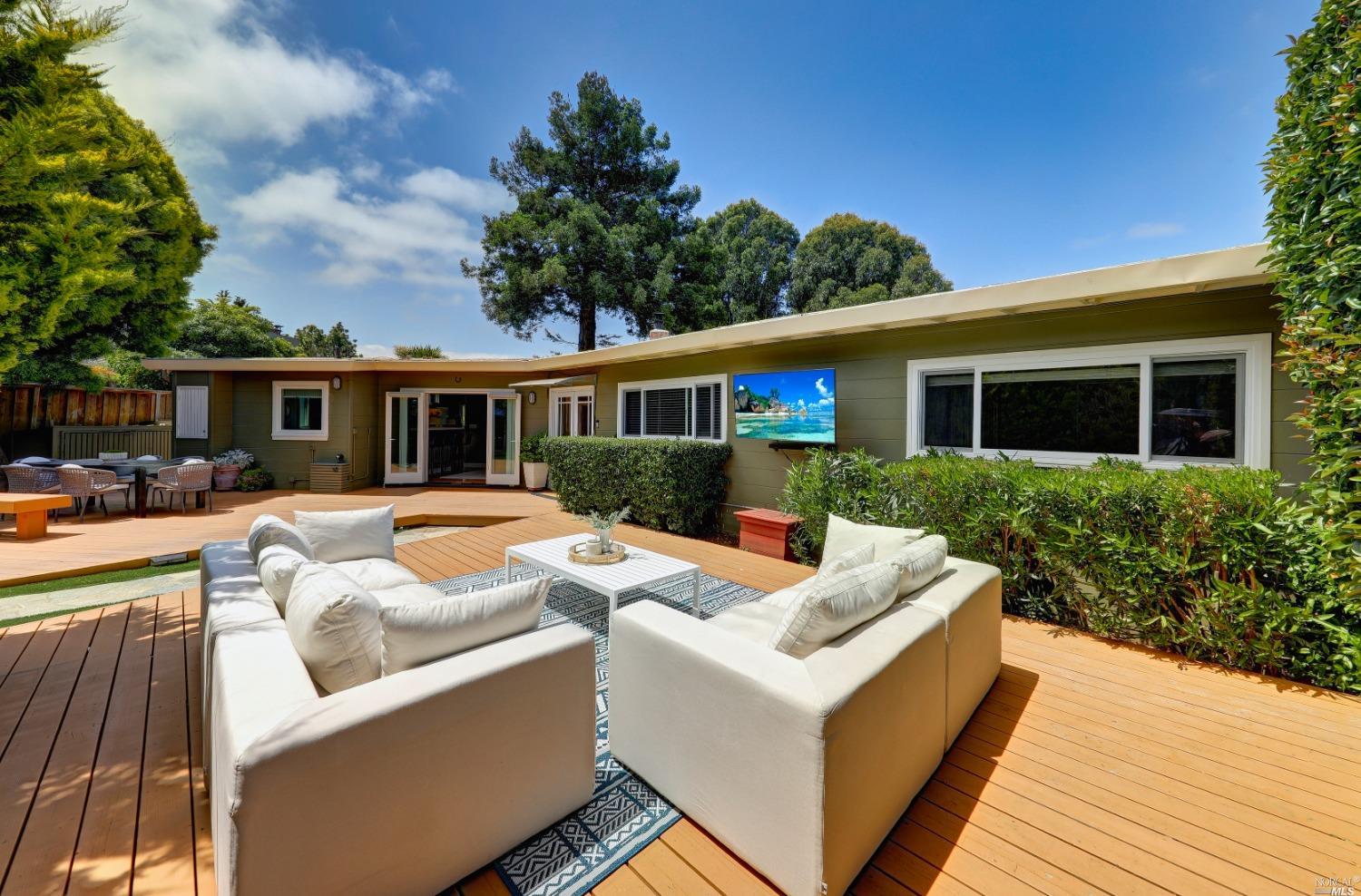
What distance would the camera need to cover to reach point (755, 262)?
19656 mm

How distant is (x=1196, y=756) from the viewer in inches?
87.4

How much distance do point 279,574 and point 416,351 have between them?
59.3 ft

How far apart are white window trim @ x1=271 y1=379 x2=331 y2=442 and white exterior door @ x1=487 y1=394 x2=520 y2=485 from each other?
3.08 metres

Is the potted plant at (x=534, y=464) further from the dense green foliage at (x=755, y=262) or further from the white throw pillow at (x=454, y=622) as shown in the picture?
the dense green foliage at (x=755, y=262)

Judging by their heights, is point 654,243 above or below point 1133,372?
above

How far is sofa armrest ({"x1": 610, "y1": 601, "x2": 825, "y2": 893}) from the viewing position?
1.53m

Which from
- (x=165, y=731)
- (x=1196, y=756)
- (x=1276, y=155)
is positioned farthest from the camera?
(x=1276, y=155)

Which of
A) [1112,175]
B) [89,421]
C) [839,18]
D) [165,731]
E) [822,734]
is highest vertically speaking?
[839,18]

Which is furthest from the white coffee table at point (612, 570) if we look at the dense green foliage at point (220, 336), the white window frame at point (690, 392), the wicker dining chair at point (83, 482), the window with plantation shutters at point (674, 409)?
the dense green foliage at point (220, 336)

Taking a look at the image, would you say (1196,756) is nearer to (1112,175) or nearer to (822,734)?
(822,734)

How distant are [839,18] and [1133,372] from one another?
21.6 ft

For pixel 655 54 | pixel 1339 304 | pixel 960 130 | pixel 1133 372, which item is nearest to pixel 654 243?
pixel 655 54

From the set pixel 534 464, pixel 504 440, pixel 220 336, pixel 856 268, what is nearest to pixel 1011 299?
pixel 534 464

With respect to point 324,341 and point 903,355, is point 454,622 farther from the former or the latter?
point 324,341
